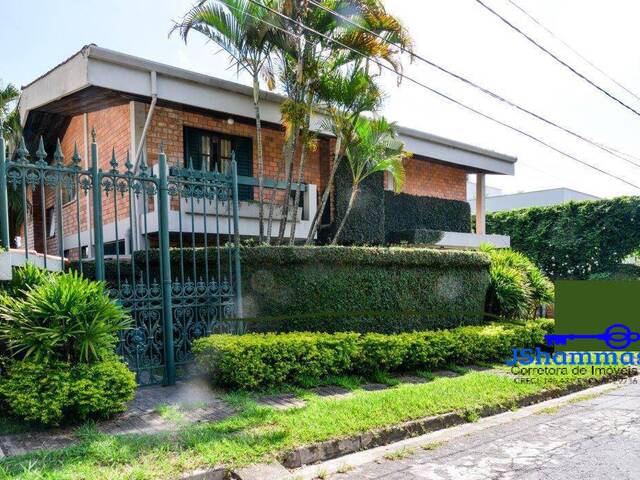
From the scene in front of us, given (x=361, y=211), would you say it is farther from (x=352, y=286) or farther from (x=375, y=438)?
(x=375, y=438)

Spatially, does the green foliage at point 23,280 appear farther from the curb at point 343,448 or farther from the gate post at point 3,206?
the curb at point 343,448

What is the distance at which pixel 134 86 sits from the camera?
877cm

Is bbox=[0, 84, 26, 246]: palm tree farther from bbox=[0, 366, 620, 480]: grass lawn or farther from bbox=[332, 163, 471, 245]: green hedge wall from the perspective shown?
bbox=[0, 366, 620, 480]: grass lawn

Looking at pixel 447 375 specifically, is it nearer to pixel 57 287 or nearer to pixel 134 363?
pixel 134 363

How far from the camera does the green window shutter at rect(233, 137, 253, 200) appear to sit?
1110cm

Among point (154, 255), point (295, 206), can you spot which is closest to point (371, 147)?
point (295, 206)

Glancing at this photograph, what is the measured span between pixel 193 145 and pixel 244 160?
48.6 inches

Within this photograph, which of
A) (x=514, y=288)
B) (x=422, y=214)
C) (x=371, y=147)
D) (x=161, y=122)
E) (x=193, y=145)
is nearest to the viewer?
(x=161, y=122)

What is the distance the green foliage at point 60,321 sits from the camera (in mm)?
4789

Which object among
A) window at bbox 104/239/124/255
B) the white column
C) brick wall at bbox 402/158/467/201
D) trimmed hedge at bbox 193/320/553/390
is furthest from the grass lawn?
the white column

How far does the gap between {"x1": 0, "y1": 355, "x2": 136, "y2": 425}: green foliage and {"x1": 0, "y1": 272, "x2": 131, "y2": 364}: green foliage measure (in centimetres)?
14

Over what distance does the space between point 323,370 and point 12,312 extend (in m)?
3.94

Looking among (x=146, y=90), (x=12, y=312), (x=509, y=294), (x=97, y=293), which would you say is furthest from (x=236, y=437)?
(x=509, y=294)

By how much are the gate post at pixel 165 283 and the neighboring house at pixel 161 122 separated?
186 centimetres
